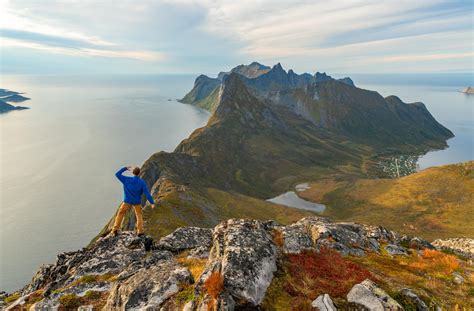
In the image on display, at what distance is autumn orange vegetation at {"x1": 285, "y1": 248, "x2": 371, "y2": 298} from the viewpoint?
45.3 ft

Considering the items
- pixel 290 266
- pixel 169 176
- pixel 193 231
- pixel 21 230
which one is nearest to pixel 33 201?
pixel 21 230

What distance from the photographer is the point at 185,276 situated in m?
14.7

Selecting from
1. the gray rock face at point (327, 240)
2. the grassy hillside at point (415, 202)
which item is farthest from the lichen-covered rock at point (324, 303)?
the grassy hillside at point (415, 202)

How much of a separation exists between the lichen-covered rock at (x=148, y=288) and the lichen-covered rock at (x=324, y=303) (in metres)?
6.16

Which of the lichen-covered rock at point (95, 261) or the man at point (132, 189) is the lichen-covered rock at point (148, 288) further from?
the man at point (132, 189)

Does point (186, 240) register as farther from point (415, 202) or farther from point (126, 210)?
point (415, 202)

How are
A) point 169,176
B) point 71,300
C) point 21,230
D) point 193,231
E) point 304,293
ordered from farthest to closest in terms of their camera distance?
point 169,176 → point 21,230 → point 193,231 → point 71,300 → point 304,293

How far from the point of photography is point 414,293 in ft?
48.1

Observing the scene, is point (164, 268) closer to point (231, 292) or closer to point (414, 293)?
point (231, 292)

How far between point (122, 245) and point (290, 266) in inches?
537

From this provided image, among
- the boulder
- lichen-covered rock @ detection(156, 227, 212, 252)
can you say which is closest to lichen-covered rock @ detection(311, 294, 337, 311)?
lichen-covered rock @ detection(156, 227, 212, 252)

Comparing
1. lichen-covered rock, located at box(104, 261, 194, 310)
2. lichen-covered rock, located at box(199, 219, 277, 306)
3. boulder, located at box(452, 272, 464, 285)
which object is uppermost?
lichen-covered rock, located at box(199, 219, 277, 306)

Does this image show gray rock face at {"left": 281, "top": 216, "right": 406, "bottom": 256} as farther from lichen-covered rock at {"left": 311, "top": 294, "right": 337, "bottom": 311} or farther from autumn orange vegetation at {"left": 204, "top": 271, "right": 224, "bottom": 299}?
autumn orange vegetation at {"left": 204, "top": 271, "right": 224, "bottom": 299}

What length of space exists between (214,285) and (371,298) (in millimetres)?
7355
